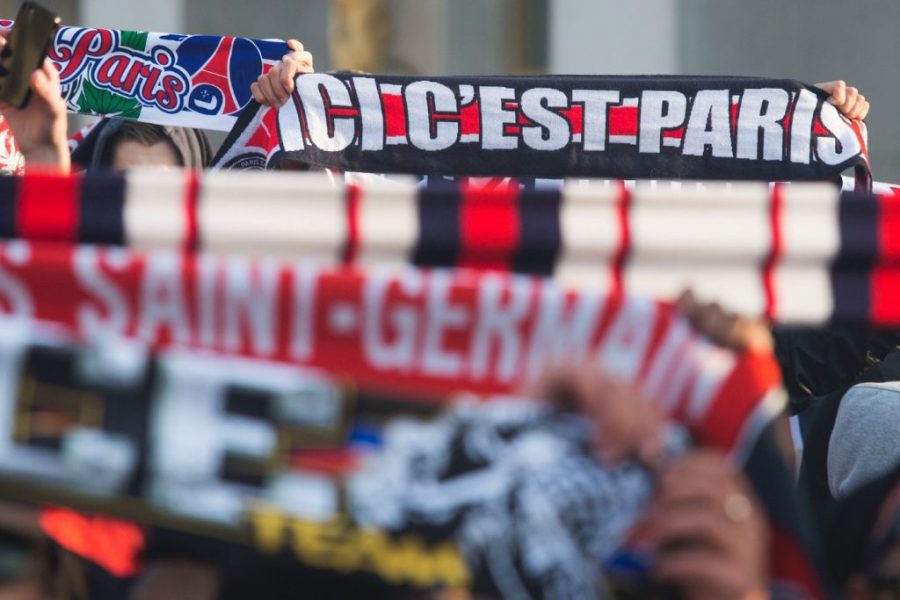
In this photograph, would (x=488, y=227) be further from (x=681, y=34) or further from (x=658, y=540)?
(x=681, y=34)

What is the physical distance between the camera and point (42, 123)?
1.96m

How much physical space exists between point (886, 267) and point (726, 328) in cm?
37

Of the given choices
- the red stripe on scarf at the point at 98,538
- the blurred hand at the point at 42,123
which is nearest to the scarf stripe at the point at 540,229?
the red stripe on scarf at the point at 98,538

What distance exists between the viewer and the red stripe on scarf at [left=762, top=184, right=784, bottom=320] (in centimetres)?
142

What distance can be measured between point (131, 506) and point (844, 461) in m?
1.40

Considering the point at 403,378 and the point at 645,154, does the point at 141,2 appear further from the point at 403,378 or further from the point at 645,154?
the point at 403,378

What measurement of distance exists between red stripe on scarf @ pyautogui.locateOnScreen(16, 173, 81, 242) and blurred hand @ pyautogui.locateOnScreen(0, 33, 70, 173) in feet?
1.82

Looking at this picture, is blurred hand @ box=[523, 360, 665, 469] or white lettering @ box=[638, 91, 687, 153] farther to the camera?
white lettering @ box=[638, 91, 687, 153]

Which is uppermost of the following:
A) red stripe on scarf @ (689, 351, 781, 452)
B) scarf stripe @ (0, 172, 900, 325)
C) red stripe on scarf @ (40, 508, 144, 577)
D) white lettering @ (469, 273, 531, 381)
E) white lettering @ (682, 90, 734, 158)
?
white lettering @ (682, 90, 734, 158)

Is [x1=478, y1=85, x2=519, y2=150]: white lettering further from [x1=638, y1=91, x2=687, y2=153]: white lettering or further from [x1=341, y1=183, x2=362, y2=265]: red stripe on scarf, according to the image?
[x1=341, y1=183, x2=362, y2=265]: red stripe on scarf

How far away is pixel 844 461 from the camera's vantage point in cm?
220

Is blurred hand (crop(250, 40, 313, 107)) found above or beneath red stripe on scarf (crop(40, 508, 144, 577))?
above

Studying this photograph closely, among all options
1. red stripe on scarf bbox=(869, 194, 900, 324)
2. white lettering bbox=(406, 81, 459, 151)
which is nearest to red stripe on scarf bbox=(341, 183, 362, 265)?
red stripe on scarf bbox=(869, 194, 900, 324)

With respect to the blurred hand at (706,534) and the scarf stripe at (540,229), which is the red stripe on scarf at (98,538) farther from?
the blurred hand at (706,534)
